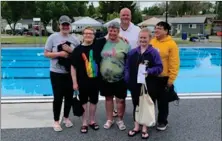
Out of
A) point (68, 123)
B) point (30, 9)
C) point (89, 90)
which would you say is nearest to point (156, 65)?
point (89, 90)

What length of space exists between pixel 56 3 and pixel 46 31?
2054 mm

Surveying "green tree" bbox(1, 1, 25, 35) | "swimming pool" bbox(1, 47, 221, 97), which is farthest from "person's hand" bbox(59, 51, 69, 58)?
"green tree" bbox(1, 1, 25, 35)

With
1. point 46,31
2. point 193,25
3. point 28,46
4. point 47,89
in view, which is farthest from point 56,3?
point 193,25

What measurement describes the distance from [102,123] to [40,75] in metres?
6.21

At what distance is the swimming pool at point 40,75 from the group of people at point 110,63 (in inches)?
109

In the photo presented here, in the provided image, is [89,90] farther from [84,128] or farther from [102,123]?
[102,123]

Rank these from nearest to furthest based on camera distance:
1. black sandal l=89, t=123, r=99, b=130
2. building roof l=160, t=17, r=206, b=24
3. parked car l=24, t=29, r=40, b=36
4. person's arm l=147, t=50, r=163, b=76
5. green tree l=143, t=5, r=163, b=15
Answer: person's arm l=147, t=50, r=163, b=76 < black sandal l=89, t=123, r=99, b=130 < parked car l=24, t=29, r=40, b=36 < green tree l=143, t=5, r=163, b=15 < building roof l=160, t=17, r=206, b=24

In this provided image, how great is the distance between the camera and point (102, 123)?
166 inches

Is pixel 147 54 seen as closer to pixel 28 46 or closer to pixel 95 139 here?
pixel 95 139

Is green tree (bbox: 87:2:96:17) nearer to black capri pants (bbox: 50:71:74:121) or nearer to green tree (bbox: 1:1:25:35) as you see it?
green tree (bbox: 1:1:25:35)

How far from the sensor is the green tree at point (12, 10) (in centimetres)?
1756

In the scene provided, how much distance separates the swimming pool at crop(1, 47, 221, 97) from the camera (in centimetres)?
764

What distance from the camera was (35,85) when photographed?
851 cm

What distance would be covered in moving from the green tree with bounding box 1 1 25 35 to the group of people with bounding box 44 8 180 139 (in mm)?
14585
